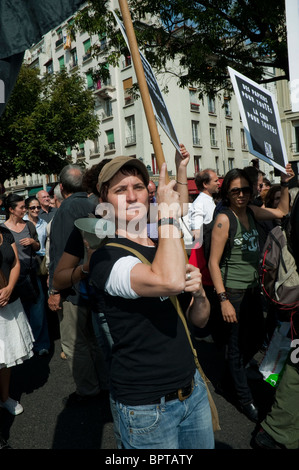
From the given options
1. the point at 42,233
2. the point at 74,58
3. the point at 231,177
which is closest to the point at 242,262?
the point at 231,177

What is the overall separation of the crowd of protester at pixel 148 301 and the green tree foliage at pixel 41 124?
56.9 feet

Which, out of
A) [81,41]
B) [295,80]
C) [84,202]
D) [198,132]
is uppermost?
[81,41]

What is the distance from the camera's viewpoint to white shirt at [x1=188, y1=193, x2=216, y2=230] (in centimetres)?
460

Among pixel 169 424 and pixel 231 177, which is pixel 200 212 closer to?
pixel 231 177

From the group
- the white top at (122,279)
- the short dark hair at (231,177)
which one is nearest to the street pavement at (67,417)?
the short dark hair at (231,177)

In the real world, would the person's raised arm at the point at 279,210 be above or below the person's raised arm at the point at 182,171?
below

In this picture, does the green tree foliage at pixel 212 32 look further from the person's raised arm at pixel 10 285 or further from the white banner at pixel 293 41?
the person's raised arm at pixel 10 285

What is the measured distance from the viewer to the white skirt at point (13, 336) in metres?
Answer: 3.35

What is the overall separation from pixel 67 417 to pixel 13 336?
855mm

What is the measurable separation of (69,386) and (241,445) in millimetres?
1908

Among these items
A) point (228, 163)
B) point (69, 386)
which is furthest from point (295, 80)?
point (228, 163)

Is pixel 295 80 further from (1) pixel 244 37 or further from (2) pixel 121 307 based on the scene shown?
(1) pixel 244 37

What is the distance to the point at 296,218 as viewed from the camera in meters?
2.04

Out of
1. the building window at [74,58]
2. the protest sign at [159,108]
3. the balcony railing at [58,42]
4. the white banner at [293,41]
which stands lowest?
the protest sign at [159,108]
